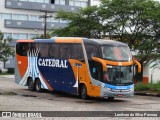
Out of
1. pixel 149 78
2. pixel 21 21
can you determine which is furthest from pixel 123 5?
pixel 21 21

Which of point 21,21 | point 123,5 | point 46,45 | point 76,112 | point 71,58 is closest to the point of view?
point 76,112

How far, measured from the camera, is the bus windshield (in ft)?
73.9

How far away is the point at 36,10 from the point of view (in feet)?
262

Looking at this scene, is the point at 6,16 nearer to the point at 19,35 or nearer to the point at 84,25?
the point at 19,35

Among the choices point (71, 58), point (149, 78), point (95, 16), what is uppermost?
point (95, 16)

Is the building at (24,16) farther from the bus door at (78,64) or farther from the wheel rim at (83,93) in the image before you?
the wheel rim at (83,93)

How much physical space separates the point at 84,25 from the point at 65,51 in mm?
11599

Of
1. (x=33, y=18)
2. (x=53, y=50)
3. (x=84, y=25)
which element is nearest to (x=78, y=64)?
(x=53, y=50)

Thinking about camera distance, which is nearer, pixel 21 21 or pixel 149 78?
pixel 149 78

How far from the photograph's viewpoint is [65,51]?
82.3 feet

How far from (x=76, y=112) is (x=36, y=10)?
64.8 m

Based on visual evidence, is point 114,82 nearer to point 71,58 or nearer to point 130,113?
point 71,58

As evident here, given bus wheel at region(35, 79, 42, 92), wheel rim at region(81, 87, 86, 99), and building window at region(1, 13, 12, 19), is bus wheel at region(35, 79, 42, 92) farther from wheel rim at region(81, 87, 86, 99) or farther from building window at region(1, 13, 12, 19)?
building window at region(1, 13, 12, 19)

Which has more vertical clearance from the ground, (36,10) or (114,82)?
(36,10)
